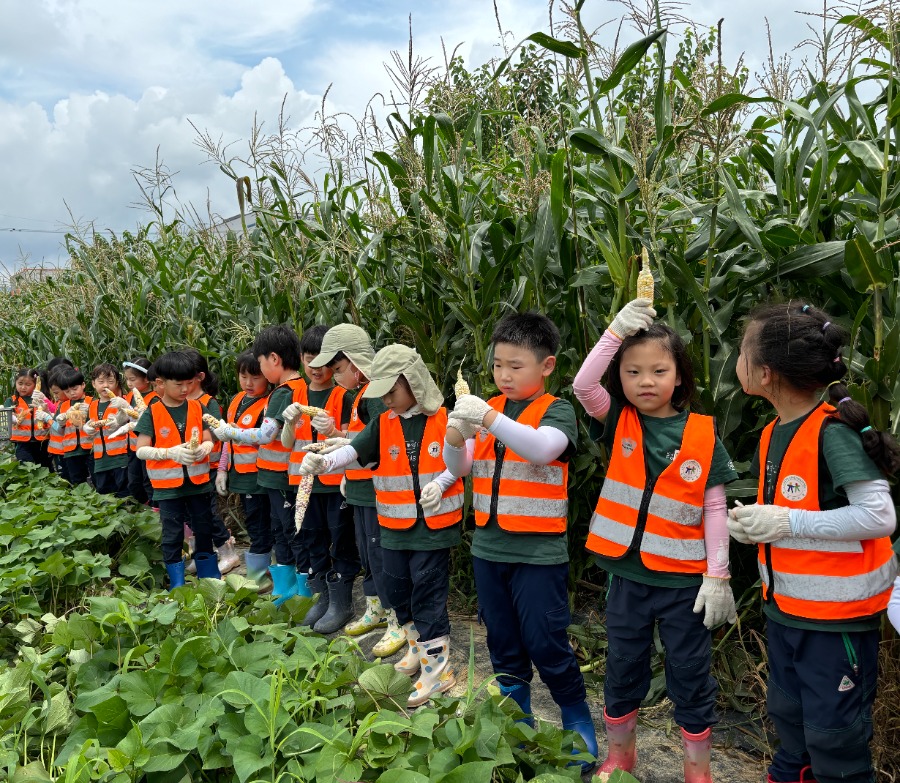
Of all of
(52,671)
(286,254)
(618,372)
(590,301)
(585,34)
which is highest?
(585,34)

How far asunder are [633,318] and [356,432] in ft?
6.58

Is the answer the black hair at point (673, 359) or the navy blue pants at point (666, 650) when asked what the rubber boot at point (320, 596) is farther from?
the black hair at point (673, 359)

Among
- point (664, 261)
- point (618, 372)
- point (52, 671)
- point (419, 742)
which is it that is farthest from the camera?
point (664, 261)

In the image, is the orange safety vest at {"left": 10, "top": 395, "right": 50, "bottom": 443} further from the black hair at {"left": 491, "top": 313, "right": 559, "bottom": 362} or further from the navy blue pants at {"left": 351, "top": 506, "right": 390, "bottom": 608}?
the black hair at {"left": 491, "top": 313, "right": 559, "bottom": 362}

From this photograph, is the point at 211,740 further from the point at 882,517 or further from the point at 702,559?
the point at 882,517

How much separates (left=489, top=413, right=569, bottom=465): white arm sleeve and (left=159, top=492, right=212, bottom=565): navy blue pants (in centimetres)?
306

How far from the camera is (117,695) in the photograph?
203cm

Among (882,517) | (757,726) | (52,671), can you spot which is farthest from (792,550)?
(52,671)

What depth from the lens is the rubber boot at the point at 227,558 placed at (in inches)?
210

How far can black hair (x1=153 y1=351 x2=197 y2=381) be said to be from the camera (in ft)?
15.4

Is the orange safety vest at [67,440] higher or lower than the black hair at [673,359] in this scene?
lower

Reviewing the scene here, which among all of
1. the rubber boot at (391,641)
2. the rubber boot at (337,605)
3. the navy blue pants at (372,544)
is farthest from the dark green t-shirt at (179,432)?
the rubber boot at (391,641)

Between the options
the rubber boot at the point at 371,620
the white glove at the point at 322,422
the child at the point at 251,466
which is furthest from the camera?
the child at the point at 251,466

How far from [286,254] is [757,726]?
3.82 metres
